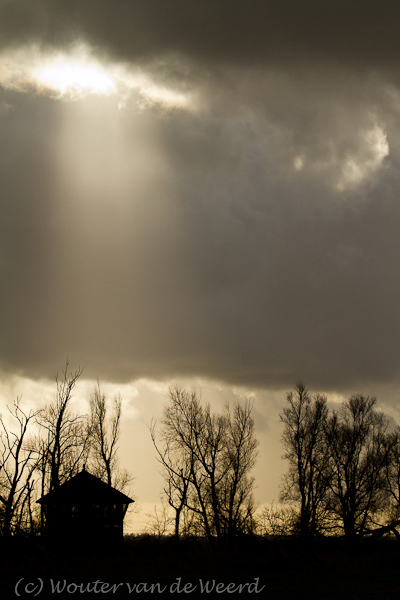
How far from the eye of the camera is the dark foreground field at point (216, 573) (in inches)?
816

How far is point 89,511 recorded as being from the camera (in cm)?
3938

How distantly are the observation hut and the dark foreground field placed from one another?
126 centimetres

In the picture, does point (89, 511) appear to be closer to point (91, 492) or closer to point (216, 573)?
point (91, 492)

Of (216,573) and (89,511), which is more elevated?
(89,511)

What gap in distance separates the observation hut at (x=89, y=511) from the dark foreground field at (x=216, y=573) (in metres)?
1.26

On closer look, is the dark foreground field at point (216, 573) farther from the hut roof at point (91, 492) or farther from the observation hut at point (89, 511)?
the hut roof at point (91, 492)

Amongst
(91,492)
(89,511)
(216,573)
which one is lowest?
(216,573)

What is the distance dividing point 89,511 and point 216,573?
15.2 metres

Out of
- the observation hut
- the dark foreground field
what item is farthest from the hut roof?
the dark foreground field

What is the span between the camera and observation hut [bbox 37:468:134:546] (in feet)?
119

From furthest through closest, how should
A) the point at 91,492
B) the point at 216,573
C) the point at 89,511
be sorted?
the point at 91,492, the point at 89,511, the point at 216,573

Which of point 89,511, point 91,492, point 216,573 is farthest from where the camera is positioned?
point 91,492

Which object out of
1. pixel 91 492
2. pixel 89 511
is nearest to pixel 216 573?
pixel 89 511

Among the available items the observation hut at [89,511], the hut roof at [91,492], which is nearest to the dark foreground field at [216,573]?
the observation hut at [89,511]
